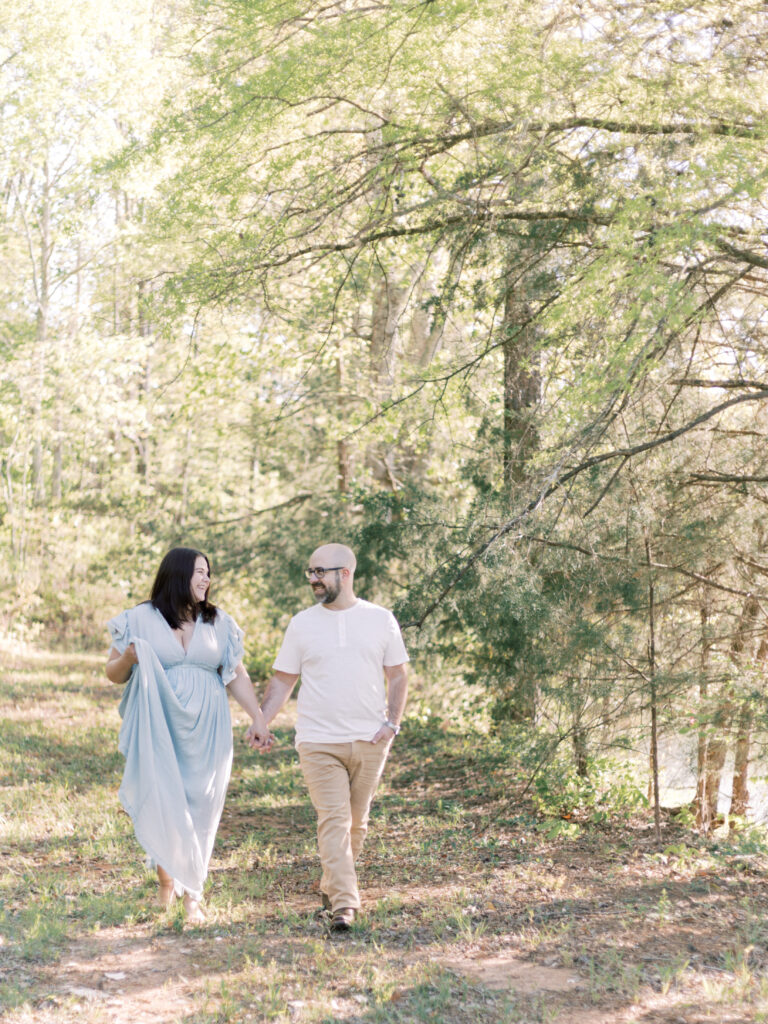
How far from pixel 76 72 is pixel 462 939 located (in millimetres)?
18240

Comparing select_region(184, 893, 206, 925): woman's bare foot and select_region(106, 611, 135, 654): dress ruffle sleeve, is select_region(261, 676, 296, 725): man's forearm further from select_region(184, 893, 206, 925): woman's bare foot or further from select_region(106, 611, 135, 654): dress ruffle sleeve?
select_region(184, 893, 206, 925): woman's bare foot

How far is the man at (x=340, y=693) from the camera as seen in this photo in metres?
4.99

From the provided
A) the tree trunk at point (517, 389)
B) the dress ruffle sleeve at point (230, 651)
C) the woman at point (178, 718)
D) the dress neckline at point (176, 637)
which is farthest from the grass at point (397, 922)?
the tree trunk at point (517, 389)

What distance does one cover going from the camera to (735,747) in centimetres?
665

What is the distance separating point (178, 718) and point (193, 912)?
97cm

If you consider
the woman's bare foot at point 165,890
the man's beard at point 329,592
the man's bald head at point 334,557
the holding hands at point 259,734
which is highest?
the man's bald head at point 334,557

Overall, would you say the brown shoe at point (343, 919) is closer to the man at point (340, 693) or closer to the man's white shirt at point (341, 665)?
the man at point (340, 693)

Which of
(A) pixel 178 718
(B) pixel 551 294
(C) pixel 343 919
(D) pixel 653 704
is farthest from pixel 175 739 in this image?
(B) pixel 551 294

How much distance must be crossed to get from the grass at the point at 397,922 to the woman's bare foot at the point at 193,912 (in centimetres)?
6

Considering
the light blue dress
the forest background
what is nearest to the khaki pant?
the light blue dress

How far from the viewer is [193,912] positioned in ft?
16.3

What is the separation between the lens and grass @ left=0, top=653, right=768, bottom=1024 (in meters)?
3.92

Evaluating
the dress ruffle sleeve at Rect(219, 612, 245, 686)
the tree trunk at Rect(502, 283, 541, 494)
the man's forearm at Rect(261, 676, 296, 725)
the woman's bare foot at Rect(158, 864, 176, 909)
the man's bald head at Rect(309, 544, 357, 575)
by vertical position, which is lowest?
the woman's bare foot at Rect(158, 864, 176, 909)

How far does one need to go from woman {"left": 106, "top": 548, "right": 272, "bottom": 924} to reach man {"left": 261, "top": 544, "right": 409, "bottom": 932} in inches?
12.0
